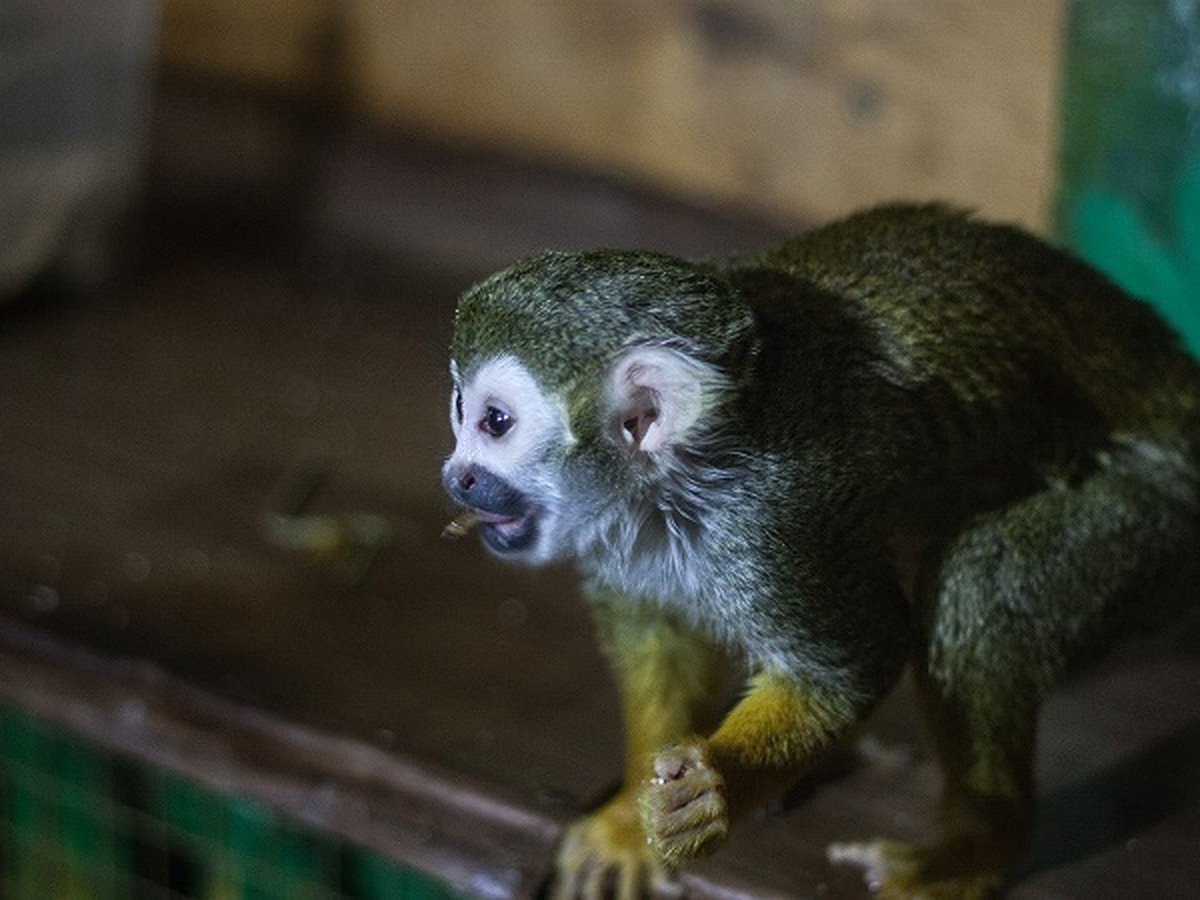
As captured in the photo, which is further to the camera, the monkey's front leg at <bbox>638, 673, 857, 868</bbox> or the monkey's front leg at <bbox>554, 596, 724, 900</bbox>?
the monkey's front leg at <bbox>554, 596, 724, 900</bbox>

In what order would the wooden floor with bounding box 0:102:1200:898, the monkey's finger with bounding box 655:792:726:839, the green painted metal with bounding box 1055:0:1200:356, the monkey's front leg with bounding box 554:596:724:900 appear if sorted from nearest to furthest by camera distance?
the monkey's finger with bounding box 655:792:726:839 → the monkey's front leg with bounding box 554:596:724:900 → the wooden floor with bounding box 0:102:1200:898 → the green painted metal with bounding box 1055:0:1200:356

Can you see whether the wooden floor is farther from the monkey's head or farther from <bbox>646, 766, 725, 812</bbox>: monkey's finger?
<bbox>646, 766, 725, 812</bbox>: monkey's finger

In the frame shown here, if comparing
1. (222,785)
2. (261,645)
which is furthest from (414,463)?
(222,785)

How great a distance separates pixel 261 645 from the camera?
2232mm

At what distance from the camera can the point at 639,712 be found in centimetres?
177

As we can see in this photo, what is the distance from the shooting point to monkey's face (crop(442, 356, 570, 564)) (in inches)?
57.9

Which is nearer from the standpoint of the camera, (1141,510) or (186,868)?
(1141,510)

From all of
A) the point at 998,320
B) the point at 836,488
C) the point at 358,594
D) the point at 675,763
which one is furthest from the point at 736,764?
the point at 358,594

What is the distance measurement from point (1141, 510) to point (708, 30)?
1386mm

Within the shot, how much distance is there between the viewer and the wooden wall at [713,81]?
267 centimetres

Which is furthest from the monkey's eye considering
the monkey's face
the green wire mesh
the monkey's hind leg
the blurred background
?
the green wire mesh

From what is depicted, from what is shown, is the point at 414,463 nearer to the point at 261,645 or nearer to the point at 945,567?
the point at 261,645

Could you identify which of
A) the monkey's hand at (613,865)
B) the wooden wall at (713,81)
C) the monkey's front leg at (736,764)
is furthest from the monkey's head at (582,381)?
the wooden wall at (713,81)

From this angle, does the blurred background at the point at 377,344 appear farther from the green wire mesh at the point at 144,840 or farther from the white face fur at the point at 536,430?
the white face fur at the point at 536,430
